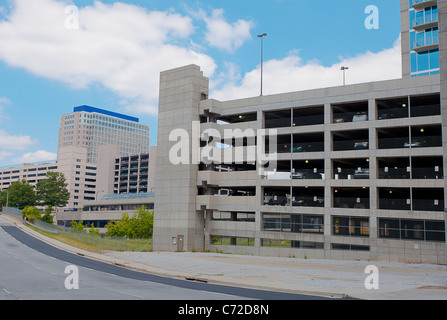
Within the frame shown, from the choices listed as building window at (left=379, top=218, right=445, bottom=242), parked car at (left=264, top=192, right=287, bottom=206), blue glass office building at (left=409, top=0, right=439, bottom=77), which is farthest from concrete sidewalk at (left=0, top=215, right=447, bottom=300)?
blue glass office building at (left=409, top=0, right=439, bottom=77)

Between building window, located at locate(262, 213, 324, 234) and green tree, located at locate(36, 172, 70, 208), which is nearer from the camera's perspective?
building window, located at locate(262, 213, 324, 234)

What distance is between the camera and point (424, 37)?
74.2 m

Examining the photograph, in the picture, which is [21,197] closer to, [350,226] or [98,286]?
[350,226]

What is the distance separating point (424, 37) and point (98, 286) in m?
68.7

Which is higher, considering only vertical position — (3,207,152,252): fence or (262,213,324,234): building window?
(262,213,324,234): building window

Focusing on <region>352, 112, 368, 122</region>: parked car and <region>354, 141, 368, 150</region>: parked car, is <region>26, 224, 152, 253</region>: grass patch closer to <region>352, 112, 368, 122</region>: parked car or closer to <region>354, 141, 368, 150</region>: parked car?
<region>354, 141, 368, 150</region>: parked car

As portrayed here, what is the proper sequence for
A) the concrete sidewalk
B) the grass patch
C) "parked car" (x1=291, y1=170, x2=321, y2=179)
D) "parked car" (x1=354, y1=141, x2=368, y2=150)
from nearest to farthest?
1. the concrete sidewalk
2. "parked car" (x1=354, y1=141, x2=368, y2=150)
3. "parked car" (x1=291, y1=170, x2=321, y2=179)
4. the grass patch

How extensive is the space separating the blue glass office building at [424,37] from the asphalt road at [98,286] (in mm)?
59914

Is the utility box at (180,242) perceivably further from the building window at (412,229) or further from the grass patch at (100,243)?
the building window at (412,229)

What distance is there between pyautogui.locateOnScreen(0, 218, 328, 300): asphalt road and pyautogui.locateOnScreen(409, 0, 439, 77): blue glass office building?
5991 cm

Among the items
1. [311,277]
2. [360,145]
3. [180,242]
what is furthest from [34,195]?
[311,277]

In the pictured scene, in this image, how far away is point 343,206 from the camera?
53312 mm

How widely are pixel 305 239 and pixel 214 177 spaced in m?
15.1

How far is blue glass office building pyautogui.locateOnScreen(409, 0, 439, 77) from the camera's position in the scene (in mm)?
72750
